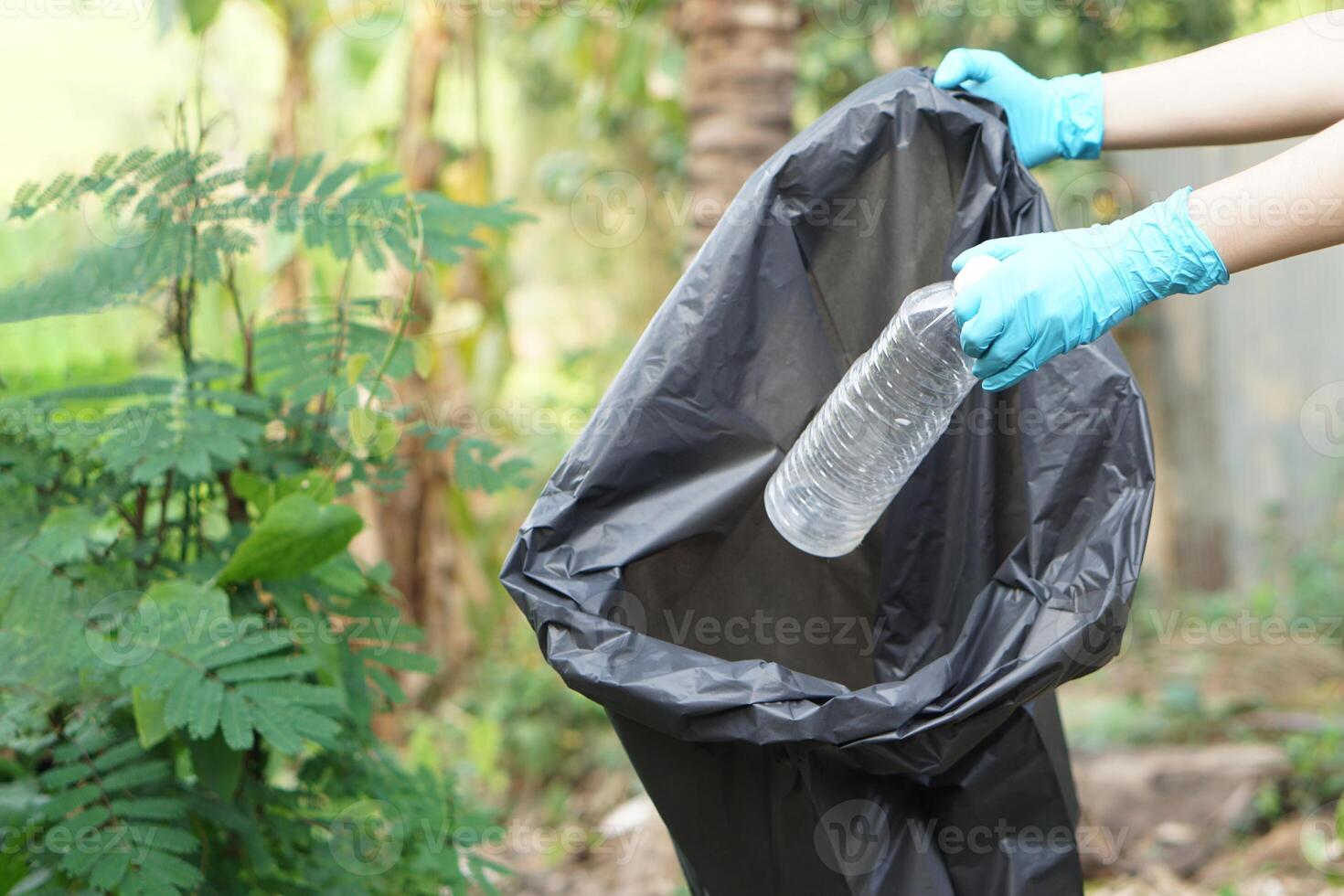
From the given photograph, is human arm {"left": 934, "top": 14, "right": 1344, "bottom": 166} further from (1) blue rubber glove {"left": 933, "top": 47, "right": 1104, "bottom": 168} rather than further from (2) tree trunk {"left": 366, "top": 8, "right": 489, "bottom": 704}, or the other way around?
(2) tree trunk {"left": 366, "top": 8, "right": 489, "bottom": 704}

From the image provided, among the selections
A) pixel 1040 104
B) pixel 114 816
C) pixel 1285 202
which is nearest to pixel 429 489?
pixel 114 816

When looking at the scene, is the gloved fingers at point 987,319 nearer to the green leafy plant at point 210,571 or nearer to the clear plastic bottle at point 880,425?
the clear plastic bottle at point 880,425

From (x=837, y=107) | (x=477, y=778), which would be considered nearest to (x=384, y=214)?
(x=837, y=107)

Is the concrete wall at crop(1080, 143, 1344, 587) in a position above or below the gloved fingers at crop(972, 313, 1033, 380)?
below

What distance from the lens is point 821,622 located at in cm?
141

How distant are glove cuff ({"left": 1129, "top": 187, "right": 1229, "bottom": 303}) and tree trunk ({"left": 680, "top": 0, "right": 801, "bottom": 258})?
1342 mm

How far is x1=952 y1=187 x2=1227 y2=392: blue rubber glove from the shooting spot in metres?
1.14

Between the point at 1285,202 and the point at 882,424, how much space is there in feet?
1.63

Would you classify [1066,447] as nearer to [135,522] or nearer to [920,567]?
[920,567]

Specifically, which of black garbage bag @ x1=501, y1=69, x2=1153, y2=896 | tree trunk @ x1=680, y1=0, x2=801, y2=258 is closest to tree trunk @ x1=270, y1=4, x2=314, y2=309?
tree trunk @ x1=680, y1=0, x2=801, y2=258

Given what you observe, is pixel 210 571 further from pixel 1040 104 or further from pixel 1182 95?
pixel 1182 95

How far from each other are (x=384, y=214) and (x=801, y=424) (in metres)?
0.85

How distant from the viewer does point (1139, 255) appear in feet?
4.00

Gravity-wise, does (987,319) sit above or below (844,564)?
above
